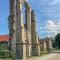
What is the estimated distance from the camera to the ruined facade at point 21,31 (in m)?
27.9

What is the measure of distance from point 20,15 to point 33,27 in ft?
30.3

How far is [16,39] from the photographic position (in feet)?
93.5

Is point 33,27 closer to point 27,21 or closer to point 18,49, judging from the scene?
point 27,21

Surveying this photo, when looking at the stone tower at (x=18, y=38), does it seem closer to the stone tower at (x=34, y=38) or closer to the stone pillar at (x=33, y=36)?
the stone pillar at (x=33, y=36)

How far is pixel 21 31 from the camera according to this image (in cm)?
2834

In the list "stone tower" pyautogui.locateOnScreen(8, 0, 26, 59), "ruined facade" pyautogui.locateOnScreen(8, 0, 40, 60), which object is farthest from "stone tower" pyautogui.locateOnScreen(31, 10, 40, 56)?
"stone tower" pyautogui.locateOnScreen(8, 0, 26, 59)

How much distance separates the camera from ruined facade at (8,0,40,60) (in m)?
27.9

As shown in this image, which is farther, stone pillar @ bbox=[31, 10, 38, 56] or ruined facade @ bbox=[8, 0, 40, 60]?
stone pillar @ bbox=[31, 10, 38, 56]

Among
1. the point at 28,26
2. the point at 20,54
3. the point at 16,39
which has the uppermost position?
the point at 28,26

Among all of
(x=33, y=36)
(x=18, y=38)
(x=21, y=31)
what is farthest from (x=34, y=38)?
(x=18, y=38)

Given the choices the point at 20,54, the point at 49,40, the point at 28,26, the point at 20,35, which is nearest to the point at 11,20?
the point at 28,26

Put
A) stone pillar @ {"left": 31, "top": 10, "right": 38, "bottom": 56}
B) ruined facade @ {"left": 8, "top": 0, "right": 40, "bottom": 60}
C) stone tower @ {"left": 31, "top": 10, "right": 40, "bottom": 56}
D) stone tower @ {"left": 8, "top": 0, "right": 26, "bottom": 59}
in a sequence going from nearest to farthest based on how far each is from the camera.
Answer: stone tower @ {"left": 8, "top": 0, "right": 26, "bottom": 59}, ruined facade @ {"left": 8, "top": 0, "right": 40, "bottom": 60}, stone pillar @ {"left": 31, "top": 10, "right": 38, "bottom": 56}, stone tower @ {"left": 31, "top": 10, "right": 40, "bottom": 56}

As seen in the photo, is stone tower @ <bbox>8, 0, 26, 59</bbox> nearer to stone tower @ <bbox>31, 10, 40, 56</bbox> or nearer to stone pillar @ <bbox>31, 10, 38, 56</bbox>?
stone pillar @ <bbox>31, 10, 38, 56</bbox>

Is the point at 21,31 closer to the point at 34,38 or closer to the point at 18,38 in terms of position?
the point at 18,38
